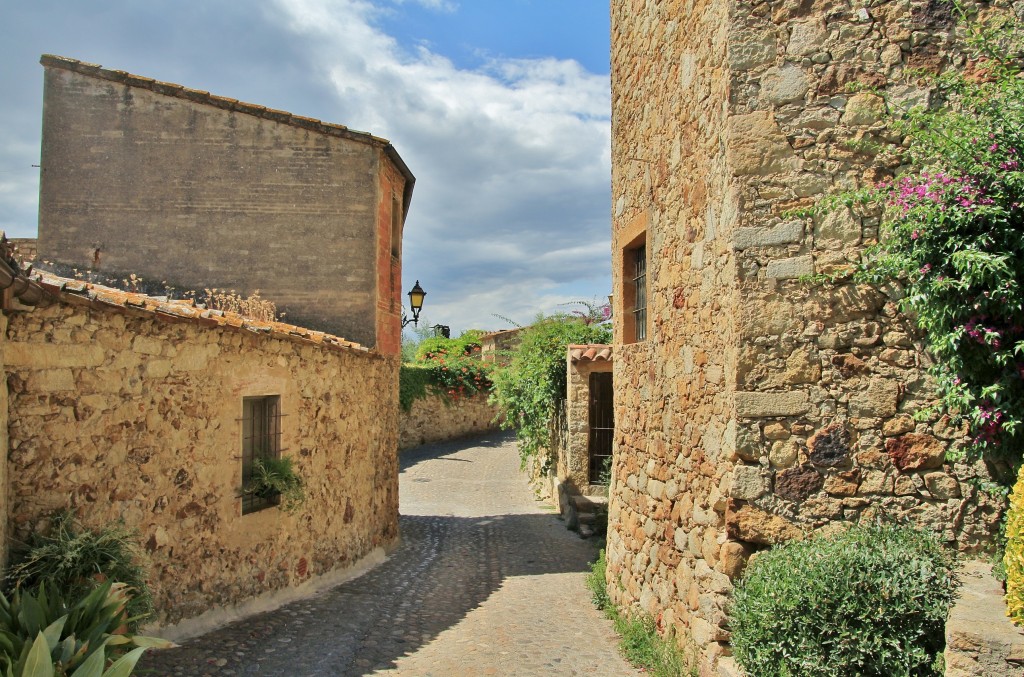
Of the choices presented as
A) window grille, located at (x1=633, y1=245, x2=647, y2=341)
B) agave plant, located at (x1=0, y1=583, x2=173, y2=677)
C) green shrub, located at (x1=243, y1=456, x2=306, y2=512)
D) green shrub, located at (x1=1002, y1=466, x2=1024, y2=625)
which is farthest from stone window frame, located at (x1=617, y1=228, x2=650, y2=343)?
agave plant, located at (x1=0, y1=583, x2=173, y2=677)

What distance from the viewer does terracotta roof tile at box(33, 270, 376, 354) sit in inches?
195

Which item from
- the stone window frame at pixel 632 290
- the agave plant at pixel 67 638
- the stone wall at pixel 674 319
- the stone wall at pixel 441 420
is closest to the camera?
the agave plant at pixel 67 638

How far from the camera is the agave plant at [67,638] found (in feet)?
10.8

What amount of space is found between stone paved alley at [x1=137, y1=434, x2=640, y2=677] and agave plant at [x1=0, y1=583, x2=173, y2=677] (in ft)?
1.82

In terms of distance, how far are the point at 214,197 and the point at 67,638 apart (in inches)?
339

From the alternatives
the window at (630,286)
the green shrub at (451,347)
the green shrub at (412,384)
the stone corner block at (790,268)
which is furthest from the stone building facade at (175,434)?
the green shrub at (451,347)

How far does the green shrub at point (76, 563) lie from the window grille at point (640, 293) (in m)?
4.45

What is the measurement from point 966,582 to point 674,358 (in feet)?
7.77

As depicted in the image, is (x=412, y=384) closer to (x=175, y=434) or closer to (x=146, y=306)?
(x=175, y=434)

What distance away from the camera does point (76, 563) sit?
4672 millimetres

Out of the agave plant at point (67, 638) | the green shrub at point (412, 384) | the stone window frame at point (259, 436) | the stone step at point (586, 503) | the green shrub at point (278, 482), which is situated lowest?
the stone step at point (586, 503)

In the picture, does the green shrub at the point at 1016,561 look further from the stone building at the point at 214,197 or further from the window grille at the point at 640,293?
the stone building at the point at 214,197

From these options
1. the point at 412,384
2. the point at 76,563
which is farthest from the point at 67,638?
the point at 412,384

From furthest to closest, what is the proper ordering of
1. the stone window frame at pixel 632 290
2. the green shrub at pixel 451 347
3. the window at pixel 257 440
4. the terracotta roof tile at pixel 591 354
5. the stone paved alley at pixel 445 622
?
the green shrub at pixel 451 347 < the terracotta roof tile at pixel 591 354 < the window at pixel 257 440 < the stone window frame at pixel 632 290 < the stone paved alley at pixel 445 622
